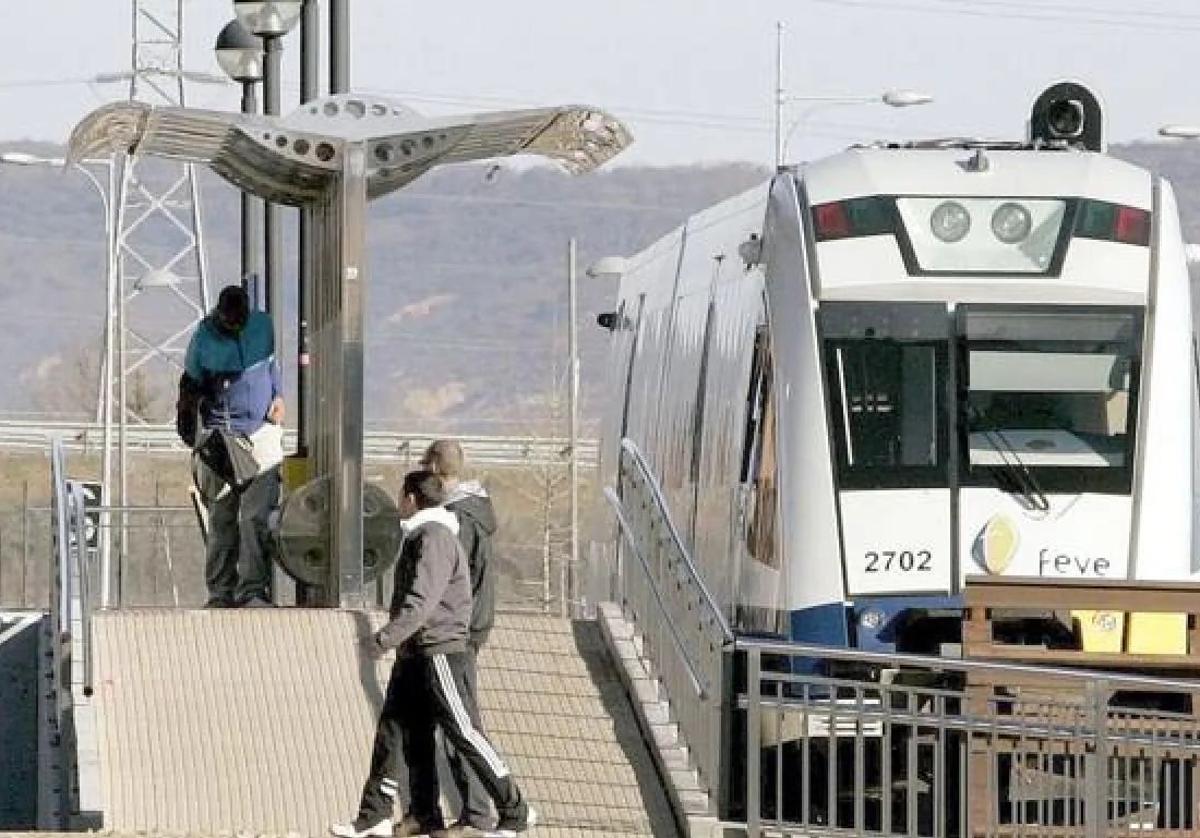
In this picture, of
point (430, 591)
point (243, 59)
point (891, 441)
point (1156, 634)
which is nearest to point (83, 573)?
point (430, 591)

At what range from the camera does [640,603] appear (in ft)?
66.4

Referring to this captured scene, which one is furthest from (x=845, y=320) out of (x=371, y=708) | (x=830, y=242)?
(x=371, y=708)

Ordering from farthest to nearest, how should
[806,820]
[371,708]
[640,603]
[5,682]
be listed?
[5,682] → [640,603] → [371,708] → [806,820]

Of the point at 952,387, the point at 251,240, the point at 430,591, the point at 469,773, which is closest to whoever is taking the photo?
the point at 430,591

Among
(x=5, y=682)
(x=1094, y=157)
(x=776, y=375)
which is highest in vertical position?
(x=1094, y=157)

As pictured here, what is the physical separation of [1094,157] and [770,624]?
3.11 metres

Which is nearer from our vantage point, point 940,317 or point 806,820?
Result: point 806,820

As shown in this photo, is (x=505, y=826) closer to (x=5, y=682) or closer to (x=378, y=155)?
(x=378, y=155)

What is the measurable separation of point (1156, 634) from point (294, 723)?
14.1 feet

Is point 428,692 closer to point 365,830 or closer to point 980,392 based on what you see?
point 365,830

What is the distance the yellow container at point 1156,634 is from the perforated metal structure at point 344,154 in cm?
470

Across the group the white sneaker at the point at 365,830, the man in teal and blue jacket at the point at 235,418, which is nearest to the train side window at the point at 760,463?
the white sneaker at the point at 365,830

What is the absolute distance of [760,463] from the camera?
19.2 meters

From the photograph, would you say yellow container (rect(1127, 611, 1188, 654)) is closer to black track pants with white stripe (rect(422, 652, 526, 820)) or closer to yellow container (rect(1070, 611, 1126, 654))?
yellow container (rect(1070, 611, 1126, 654))
